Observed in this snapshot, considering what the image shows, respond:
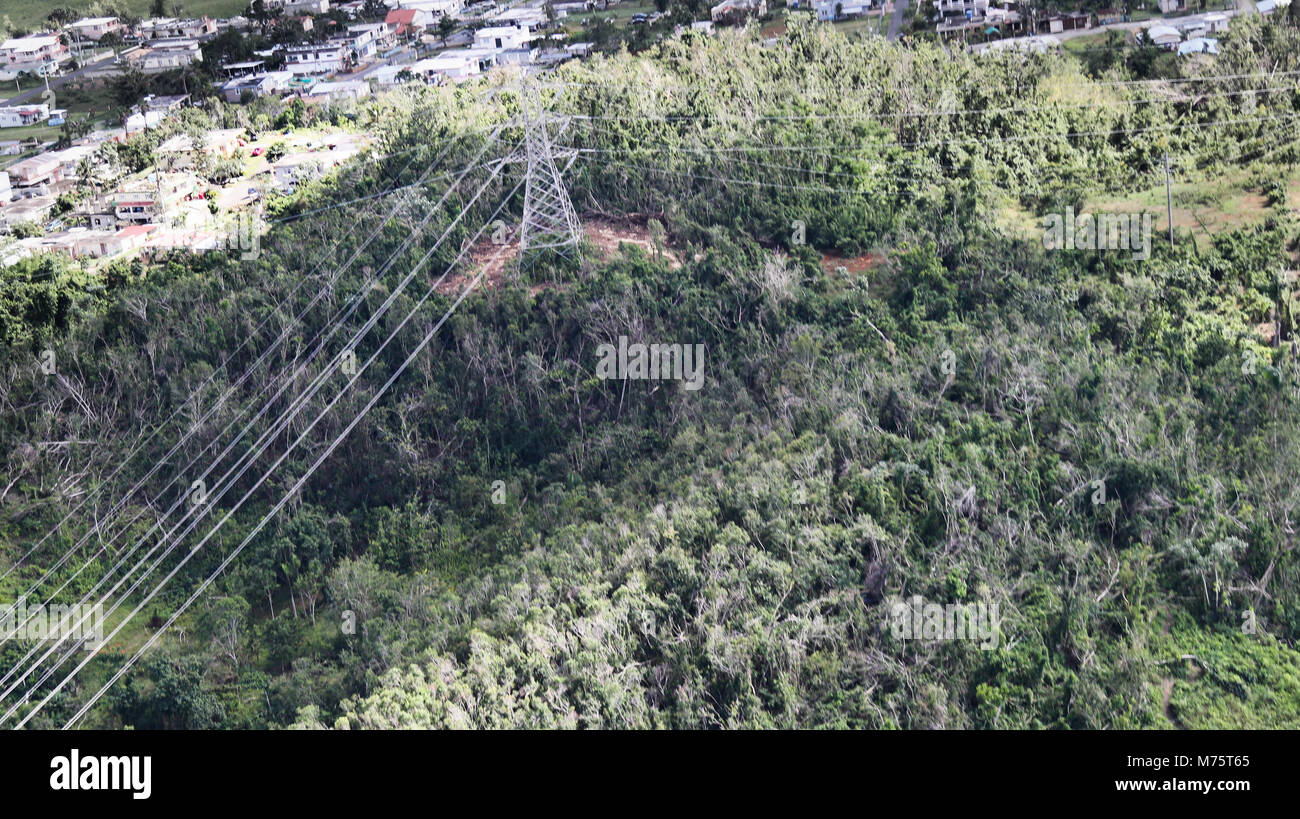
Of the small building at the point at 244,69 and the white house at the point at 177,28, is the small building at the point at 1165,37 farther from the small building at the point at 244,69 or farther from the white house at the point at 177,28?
the white house at the point at 177,28

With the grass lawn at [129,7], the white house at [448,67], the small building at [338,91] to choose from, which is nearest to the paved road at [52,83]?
the grass lawn at [129,7]

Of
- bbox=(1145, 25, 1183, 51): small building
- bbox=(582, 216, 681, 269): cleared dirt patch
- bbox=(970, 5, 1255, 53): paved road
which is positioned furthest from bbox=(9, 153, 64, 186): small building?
bbox=(1145, 25, 1183, 51): small building

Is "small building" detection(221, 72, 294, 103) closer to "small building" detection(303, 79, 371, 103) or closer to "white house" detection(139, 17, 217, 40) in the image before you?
"small building" detection(303, 79, 371, 103)

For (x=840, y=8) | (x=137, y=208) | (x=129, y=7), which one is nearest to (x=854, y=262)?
(x=137, y=208)

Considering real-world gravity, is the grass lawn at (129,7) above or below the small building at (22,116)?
above

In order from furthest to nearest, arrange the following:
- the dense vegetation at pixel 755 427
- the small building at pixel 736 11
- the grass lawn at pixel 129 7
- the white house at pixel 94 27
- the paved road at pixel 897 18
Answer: the grass lawn at pixel 129 7
the white house at pixel 94 27
the small building at pixel 736 11
the paved road at pixel 897 18
the dense vegetation at pixel 755 427

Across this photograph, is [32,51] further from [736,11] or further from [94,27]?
[736,11]
